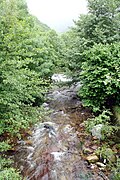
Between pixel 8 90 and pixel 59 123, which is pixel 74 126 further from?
pixel 8 90

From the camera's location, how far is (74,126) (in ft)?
33.9

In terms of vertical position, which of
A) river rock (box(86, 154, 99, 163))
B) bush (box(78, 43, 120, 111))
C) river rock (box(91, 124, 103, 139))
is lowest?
river rock (box(86, 154, 99, 163))

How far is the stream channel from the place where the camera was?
710cm

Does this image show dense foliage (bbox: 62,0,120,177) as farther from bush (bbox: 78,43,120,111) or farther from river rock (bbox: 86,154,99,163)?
river rock (bbox: 86,154,99,163)

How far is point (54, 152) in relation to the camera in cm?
816

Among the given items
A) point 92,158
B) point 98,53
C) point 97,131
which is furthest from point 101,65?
point 92,158

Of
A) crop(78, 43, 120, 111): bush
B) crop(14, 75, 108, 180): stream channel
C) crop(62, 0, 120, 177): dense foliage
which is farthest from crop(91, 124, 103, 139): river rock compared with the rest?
crop(78, 43, 120, 111): bush

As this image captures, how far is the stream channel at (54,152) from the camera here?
280 inches

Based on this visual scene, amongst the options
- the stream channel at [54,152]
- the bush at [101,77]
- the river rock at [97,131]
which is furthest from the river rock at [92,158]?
the bush at [101,77]

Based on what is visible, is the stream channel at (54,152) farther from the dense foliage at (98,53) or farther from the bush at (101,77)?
the dense foliage at (98,53)

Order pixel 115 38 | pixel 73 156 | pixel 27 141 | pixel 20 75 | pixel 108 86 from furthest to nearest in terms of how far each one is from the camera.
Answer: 1. pixel 115 38
2. pixel 108 86
3. pixel 27 141
4. pixel 73 156
5. pixel 20 75

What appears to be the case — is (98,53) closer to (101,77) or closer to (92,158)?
(101,77)

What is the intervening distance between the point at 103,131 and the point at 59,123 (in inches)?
85.4

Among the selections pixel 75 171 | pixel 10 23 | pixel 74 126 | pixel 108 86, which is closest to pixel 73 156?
pixel 75 171
